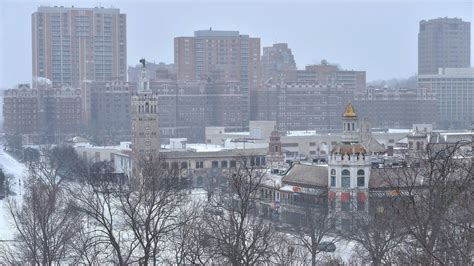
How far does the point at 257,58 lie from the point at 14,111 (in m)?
19.3

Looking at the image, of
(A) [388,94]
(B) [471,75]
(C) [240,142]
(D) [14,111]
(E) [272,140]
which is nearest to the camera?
(E) [272,140]

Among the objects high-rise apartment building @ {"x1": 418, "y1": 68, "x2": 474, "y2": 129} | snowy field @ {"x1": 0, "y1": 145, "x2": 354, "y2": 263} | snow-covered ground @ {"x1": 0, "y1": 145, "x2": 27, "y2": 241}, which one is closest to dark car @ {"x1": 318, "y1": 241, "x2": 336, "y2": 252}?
snowy field @ {"x1": 0, "y1": 145, "x2": 354, "y2": 263}

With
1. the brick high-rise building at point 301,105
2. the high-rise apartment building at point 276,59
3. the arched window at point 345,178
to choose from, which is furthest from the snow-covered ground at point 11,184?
the high-rise apartment building at point 276,59

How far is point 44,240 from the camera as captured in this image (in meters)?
14.7

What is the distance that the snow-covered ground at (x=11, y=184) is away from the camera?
68.0 ft

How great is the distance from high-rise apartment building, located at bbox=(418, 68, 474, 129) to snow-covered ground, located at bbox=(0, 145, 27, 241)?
89.5 feet

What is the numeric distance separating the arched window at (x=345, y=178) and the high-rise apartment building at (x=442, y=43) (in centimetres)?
5443

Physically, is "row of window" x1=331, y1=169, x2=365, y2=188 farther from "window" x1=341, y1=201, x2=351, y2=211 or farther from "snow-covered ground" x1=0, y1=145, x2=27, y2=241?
"snow-covered ground" x1=0, y1=145, x2=27, y2=241

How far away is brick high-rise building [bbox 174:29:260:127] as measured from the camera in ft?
217

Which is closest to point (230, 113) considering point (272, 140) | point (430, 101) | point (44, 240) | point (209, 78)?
point (209, 78)

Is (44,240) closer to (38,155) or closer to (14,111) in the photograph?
(38,155)

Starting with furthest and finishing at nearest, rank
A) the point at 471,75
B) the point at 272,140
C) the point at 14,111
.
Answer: the point at 471,75 < the point at 14,111 < the point at 272,140

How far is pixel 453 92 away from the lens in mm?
67188

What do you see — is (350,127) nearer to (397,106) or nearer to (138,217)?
(138,217)
